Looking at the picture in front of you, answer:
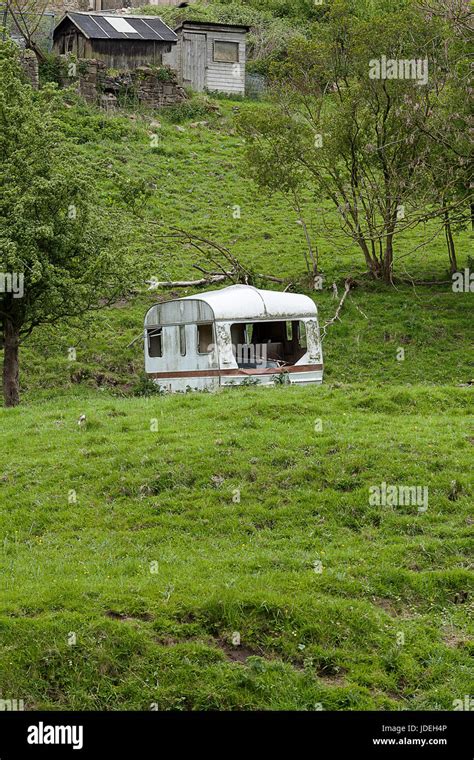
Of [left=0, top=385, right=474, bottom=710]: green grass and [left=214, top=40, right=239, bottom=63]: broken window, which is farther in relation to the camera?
[left=214, top=40, right=239, bottom=63]: broken window

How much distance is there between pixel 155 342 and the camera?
2516 centimetres

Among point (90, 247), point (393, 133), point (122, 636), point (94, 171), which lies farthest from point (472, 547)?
point (393, 133)

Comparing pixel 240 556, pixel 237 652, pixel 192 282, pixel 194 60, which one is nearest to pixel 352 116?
pixel 192 282

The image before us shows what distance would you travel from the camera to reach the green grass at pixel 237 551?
32.9ft

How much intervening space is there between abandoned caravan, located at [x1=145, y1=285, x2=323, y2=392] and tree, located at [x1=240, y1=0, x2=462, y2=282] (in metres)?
4.29

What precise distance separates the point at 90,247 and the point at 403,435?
30.9 feet

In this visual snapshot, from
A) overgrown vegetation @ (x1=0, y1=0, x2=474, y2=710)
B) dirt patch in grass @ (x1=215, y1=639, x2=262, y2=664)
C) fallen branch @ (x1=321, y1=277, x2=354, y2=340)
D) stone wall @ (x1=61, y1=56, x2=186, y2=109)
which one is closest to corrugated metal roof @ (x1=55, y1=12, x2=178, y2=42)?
stone wall @ (x1=61, y1=56, x2=186, y2=109)

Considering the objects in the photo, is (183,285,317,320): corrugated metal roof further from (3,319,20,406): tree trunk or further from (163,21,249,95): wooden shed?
(163,21,249,95): wooden shed

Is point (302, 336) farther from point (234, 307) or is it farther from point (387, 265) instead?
point (387, 265)

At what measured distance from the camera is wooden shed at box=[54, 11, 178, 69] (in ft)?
155

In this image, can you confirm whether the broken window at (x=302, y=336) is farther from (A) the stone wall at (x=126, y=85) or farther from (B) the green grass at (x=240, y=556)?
(A) the stone wall at (x=126, y=85)

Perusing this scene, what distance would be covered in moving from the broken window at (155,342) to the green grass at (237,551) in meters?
1.76
